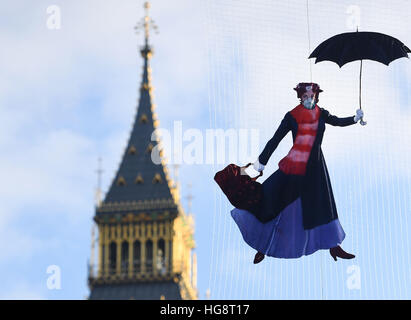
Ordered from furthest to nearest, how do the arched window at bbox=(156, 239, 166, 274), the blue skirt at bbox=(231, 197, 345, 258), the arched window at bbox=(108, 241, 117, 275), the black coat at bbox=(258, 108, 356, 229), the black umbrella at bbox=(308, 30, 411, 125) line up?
the arched window at bbox=(108, 241, 117, 275) < the arched window at bbox=(156, 239, 166, 274) < the black umbrella at bbox=(308, 30, 411, 125) < the black coat at bbox=(258, 108, 356, 229) < the blue skirt at bbox=(231, 197, 345, 258)

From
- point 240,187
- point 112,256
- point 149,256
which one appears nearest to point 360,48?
point 240,187

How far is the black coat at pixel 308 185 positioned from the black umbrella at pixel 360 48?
243 cm

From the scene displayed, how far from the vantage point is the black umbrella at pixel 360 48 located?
226 ft

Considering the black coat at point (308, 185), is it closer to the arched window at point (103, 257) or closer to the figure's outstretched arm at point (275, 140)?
the figure's outstretched arm at point (275, 140)

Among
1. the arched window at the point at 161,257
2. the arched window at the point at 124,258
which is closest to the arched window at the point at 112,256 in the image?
the arched window at the point at 124,258

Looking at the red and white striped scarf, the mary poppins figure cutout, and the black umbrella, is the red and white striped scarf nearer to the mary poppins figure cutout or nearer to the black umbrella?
the mary poppins figure cutout

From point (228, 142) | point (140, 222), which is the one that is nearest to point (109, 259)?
point (140, 222)

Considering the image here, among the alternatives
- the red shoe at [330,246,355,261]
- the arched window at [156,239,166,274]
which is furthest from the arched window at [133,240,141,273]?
the red shoe at [330,246,355,261]

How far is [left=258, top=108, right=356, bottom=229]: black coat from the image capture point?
6712cm

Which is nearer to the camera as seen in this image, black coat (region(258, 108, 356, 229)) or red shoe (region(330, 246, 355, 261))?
red shoe (region(330, 246, 355, 261))

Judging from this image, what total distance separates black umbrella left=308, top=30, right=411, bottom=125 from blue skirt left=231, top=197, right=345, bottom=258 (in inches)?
218

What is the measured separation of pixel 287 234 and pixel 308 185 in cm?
191

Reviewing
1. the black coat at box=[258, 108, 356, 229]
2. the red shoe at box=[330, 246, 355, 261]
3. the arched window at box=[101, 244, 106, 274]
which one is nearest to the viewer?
the red shoe at box=[330, 246, 355, 261]
